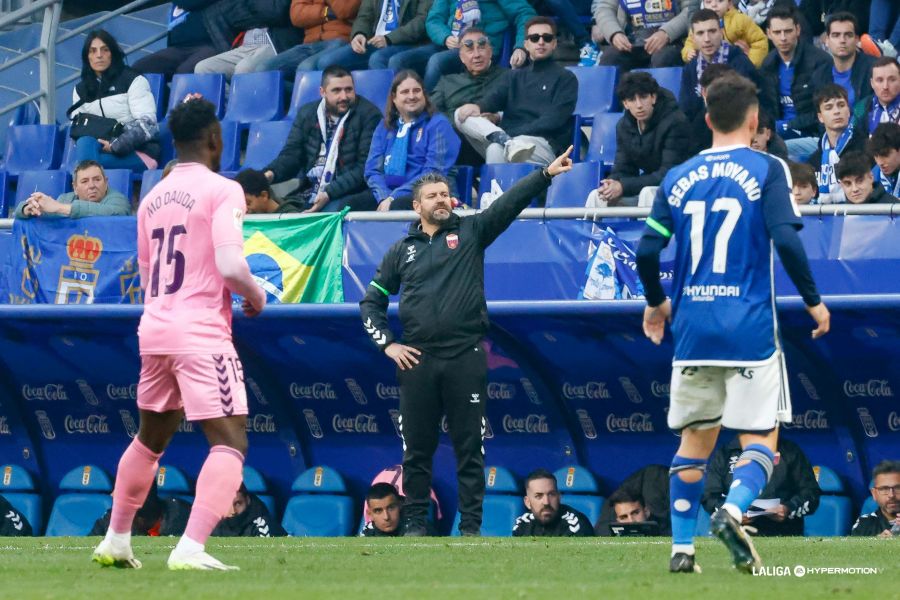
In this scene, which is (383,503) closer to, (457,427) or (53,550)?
(457,427)

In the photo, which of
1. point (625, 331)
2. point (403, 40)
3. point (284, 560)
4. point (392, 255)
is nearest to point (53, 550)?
point (284, 560)

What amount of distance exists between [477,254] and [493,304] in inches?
38.3

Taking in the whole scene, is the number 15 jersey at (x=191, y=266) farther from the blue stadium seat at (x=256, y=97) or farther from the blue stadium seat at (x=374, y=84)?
the blue stadium seat at (x=256, y=97)

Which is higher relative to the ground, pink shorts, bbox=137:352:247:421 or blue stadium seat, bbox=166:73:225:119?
blue stadium seat, bbox=166:73:225:119

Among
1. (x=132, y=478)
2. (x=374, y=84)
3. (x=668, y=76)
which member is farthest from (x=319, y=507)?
(x=132, y=478)

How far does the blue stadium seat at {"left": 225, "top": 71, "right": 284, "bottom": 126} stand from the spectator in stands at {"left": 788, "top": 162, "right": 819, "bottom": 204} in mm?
5590

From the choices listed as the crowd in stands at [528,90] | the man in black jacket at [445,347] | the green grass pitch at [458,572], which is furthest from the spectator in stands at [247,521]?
the green grass pitch at [458,572]

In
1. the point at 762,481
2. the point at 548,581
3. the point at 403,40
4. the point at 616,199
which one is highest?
the point at 403,40

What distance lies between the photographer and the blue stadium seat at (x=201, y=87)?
1580cm

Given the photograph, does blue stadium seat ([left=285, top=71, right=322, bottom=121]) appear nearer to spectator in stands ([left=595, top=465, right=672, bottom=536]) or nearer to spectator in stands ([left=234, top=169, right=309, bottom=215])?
spectator in stands ([left=234, top=169, right=309, bottom=215])

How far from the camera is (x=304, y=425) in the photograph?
13062 millimetres

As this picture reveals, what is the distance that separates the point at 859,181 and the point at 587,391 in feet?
7.98

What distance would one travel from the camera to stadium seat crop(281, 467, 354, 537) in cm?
1251

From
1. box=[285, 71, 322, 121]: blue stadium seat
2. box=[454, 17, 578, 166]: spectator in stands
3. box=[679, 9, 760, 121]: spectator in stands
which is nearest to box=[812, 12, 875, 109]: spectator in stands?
box=[679, 9, 760, 121]: spectator in stands
